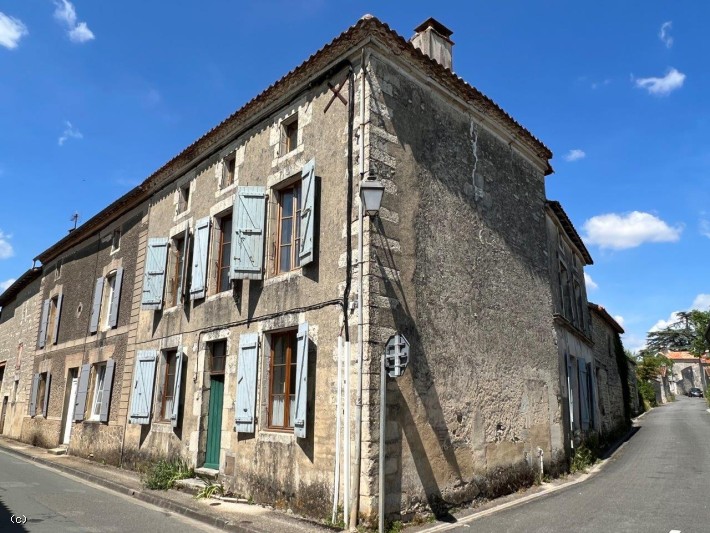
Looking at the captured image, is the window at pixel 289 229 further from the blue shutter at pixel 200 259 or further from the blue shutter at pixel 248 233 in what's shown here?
the blue shutter at pixel 200 259

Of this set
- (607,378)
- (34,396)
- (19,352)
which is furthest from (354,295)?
(19,352)

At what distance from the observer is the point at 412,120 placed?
770cm

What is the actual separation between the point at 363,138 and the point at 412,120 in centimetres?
111

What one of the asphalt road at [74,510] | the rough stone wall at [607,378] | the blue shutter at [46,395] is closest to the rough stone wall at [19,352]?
the blue shutter at [46,395]

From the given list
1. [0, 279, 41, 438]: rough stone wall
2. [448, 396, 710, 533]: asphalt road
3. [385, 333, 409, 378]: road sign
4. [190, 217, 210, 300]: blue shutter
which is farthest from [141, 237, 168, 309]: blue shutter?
[0, 279, 41, 438]: rough stone wall

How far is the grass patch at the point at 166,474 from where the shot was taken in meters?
8.67

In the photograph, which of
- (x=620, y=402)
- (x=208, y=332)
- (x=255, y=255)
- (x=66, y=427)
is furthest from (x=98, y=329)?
(x=620, y=402)

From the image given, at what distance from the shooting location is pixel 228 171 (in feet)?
33.3

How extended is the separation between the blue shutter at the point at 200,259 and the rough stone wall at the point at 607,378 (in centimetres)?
1105

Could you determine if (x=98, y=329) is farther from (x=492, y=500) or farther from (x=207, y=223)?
(x=492, y=500)

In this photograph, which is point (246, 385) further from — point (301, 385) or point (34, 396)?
point (34, 396)

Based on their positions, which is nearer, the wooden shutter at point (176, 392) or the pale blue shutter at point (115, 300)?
the wooden shutter at point (176, 392)

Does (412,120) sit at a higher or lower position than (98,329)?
higher

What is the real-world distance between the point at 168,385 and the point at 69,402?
6.07 m
